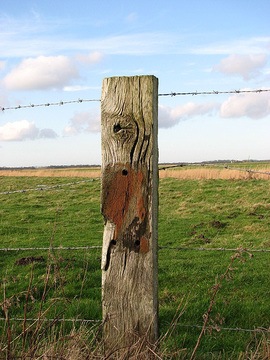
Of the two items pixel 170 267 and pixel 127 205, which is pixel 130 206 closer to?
pixel 127 205

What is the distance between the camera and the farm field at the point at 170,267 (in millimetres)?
4098

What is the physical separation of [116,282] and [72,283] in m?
4.32

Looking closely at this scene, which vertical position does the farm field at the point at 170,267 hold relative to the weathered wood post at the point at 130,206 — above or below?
below

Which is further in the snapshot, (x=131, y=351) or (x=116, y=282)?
(x=116, y=282)

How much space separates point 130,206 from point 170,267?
18.5 feet

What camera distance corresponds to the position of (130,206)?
11.9 ft

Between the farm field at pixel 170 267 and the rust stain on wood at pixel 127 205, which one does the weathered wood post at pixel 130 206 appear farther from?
the farm field at pixel 170 267

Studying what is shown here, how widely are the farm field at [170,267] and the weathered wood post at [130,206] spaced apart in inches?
9.7

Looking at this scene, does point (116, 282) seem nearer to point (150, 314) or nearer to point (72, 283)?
point (150, 314)

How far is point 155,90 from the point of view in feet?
12.3

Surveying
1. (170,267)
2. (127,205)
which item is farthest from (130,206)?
(170,267)

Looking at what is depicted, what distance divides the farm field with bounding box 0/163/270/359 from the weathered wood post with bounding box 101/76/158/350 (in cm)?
25

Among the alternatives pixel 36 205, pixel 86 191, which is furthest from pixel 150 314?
pixel 86 191

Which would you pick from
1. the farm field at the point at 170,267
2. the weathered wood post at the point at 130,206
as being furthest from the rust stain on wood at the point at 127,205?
the farm field at the point at 170,267
